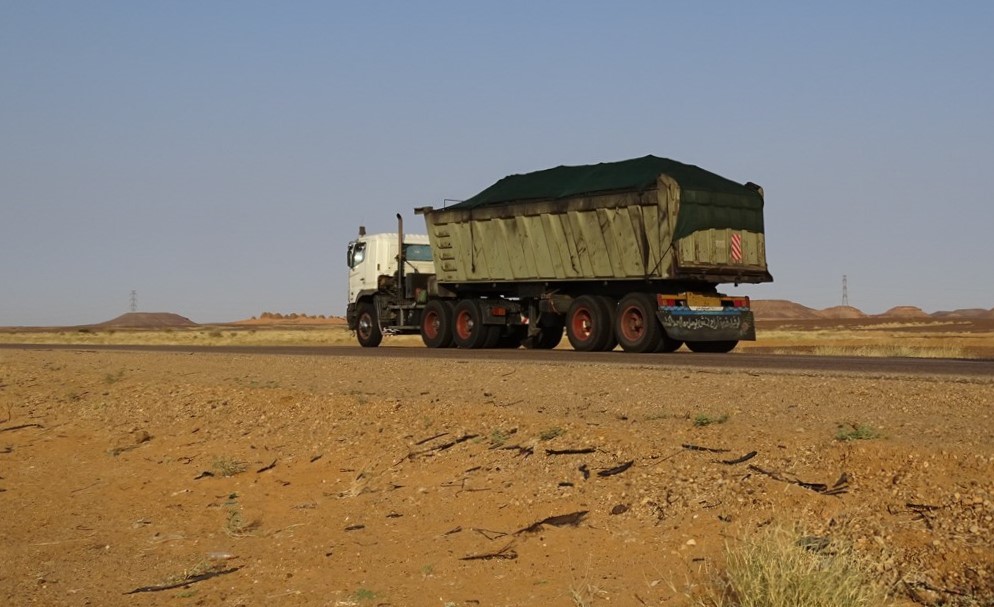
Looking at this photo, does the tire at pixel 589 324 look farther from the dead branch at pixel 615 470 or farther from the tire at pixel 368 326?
the dead branch at pixel 615 470

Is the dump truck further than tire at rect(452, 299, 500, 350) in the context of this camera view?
No

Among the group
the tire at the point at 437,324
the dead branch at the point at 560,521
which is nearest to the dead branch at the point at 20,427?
the dead branch at the point at 560,521

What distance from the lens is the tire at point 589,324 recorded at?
22.8 m

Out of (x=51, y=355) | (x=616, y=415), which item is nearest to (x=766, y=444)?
(x=616, y=415)

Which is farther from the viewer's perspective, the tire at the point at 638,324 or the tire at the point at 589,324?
the tire at the point at 589,324

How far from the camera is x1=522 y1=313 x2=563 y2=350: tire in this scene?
25297 mm

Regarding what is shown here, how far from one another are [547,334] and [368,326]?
19.4 feet

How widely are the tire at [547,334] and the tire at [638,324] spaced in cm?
281

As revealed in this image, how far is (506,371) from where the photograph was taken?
642 inches

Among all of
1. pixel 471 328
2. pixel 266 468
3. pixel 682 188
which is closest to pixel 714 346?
pixel 682 188

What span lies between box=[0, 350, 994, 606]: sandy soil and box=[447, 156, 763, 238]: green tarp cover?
25.1ft

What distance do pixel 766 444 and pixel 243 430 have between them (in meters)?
6.98

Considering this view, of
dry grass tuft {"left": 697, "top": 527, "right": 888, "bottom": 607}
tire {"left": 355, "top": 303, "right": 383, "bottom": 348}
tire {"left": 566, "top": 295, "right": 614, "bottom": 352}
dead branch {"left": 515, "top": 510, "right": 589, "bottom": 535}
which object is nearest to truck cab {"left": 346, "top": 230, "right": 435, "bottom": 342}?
tire {"left": 355, "top": 303, "right": 383, "bottom": 348}

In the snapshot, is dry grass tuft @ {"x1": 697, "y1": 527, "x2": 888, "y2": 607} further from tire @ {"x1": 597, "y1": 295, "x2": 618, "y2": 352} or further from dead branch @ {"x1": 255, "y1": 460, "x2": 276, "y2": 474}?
tire @ {"x1": 597, "y1": 295, "x2": 618, "y2": 352}
